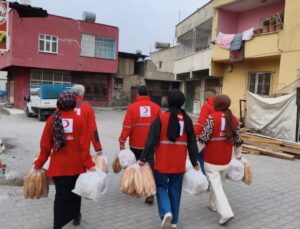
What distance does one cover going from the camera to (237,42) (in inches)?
613

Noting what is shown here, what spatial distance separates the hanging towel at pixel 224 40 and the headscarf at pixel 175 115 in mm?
13017

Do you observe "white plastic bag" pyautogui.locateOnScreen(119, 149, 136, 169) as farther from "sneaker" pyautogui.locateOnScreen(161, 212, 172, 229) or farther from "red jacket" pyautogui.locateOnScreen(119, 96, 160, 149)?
"sneaker" pyautogui.locateOnScreen(161, 212, 172, 229)

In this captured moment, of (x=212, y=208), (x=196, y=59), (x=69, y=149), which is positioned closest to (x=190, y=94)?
(x=196, y=59)

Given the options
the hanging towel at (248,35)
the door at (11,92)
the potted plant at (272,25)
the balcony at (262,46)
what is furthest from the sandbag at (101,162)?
the door at (11,92)

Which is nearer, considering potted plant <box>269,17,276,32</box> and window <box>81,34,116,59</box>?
potted plant <box>269,17,276,32</box>

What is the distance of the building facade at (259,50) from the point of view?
1288 cm

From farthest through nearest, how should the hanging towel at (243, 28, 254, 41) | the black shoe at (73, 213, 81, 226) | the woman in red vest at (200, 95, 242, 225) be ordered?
the hanging towel at (243, 28, 254, 41) < the woman in red vest at (200, 95, 242, 225) < the black shoe at (73, 213, 81, 226)

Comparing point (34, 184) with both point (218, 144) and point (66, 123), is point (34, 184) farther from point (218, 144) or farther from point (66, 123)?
point (218, 144)

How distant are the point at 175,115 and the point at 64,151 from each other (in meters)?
1.40

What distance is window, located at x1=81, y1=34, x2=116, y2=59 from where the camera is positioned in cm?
2705

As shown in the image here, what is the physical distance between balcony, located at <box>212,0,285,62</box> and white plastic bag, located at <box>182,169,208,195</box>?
1099 centimetres

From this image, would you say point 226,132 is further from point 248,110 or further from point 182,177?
point 248,110

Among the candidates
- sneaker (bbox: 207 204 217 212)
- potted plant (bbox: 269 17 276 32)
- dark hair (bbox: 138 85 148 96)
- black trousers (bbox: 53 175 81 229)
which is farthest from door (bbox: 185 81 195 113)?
black trousers (bbox: 53 175 81 229)

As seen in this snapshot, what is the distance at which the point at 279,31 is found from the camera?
44.4 ft
